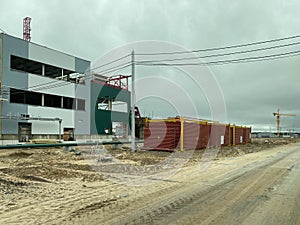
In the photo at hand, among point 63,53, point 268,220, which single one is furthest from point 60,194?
point 63,53

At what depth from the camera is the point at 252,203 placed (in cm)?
715

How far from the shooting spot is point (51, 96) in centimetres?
4031

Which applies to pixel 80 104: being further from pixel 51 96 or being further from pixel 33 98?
pixel 33 98

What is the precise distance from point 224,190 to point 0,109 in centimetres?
3113

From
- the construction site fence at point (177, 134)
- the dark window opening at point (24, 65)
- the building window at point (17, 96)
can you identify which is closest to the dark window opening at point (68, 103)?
the dark window opening at point (24, 65)

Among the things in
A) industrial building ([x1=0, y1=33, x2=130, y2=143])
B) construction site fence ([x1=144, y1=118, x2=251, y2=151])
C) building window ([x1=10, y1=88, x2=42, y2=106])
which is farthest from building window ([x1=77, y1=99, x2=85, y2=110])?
construction site fence ([x1=144, y1=118, x2=251, y2=151])

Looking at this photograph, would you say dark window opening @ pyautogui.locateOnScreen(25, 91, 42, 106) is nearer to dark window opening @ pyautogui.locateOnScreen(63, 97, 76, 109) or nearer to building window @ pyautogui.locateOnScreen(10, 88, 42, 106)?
building window @ pyautogui.locateOnScreen(10, 88, 42, 106)

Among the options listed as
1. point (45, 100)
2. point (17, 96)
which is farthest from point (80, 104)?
point (17, 96)

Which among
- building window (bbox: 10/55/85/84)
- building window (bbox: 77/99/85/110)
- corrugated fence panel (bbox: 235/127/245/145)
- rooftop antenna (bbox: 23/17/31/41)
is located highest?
rooftop antenna (bbox: 23/17/31/41)

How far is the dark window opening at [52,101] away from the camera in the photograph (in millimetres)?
39631

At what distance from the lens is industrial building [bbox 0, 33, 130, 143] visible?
1367 inches

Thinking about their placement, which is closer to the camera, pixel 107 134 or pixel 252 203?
pixel 252 203

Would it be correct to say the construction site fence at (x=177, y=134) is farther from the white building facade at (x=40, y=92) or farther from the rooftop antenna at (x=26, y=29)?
the rooftop antenna at (x=26, y=29)

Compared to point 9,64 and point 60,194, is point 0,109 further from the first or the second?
point 60,194
